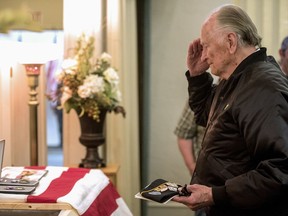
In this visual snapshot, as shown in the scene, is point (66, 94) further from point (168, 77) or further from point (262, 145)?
point (262, 145)

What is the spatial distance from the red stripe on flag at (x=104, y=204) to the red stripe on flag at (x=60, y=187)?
0.12 meters

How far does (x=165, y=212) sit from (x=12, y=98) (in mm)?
1466

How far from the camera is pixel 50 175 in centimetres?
225

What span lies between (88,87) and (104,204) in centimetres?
92

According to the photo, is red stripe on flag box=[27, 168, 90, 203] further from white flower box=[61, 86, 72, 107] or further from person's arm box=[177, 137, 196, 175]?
person's arm box=[177, 137, 196, 175]

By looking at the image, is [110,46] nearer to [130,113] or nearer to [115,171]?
[130,113]

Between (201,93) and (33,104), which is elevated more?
(201,93)

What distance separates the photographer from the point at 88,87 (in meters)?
2.92

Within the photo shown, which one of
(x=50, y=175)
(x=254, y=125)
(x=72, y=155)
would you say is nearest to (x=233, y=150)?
(x=254, y=125)

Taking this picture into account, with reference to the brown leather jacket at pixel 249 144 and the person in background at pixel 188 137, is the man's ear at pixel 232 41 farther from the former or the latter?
the person in background at pixel 188 137

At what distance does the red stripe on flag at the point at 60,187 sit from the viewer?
6.16 feet

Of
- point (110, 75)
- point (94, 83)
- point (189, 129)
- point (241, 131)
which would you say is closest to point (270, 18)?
point (189, 129)

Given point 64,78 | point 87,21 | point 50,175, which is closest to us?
point 50,175

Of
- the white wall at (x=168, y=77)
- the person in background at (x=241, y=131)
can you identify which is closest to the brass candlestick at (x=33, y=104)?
the white wall at (x=168, y=77)
